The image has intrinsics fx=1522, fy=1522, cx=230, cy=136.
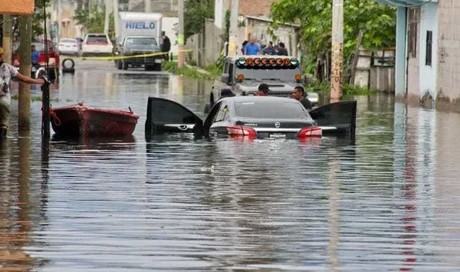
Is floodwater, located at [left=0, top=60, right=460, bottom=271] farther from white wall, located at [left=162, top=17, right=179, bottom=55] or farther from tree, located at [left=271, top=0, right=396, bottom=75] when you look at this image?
white wall, located at [left=162, top=17, right=179, bottom=55]

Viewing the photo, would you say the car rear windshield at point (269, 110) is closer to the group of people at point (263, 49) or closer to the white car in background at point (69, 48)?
the group of people at point (263, 49)

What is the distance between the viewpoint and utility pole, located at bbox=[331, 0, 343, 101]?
1674 inches

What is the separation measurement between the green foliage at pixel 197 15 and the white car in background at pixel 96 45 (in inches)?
286

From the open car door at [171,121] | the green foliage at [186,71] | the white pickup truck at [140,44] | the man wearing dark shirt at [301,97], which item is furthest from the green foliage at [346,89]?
the white pickup truck at [140,44]

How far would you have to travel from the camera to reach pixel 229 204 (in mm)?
16484

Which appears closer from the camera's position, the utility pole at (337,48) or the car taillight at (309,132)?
the car taillight at (309,132)

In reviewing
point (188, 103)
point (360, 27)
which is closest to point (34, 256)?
point (188, 103)

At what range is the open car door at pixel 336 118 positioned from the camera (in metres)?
28.8

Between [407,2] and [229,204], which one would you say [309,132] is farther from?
[407,2]

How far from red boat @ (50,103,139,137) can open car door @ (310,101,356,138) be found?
11.6 ft

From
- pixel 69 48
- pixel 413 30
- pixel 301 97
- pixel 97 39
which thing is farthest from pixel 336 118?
pixel 69 48

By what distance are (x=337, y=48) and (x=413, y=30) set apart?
6304mm

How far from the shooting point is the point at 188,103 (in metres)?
43.8

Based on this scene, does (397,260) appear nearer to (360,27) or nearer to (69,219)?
(69,219)
